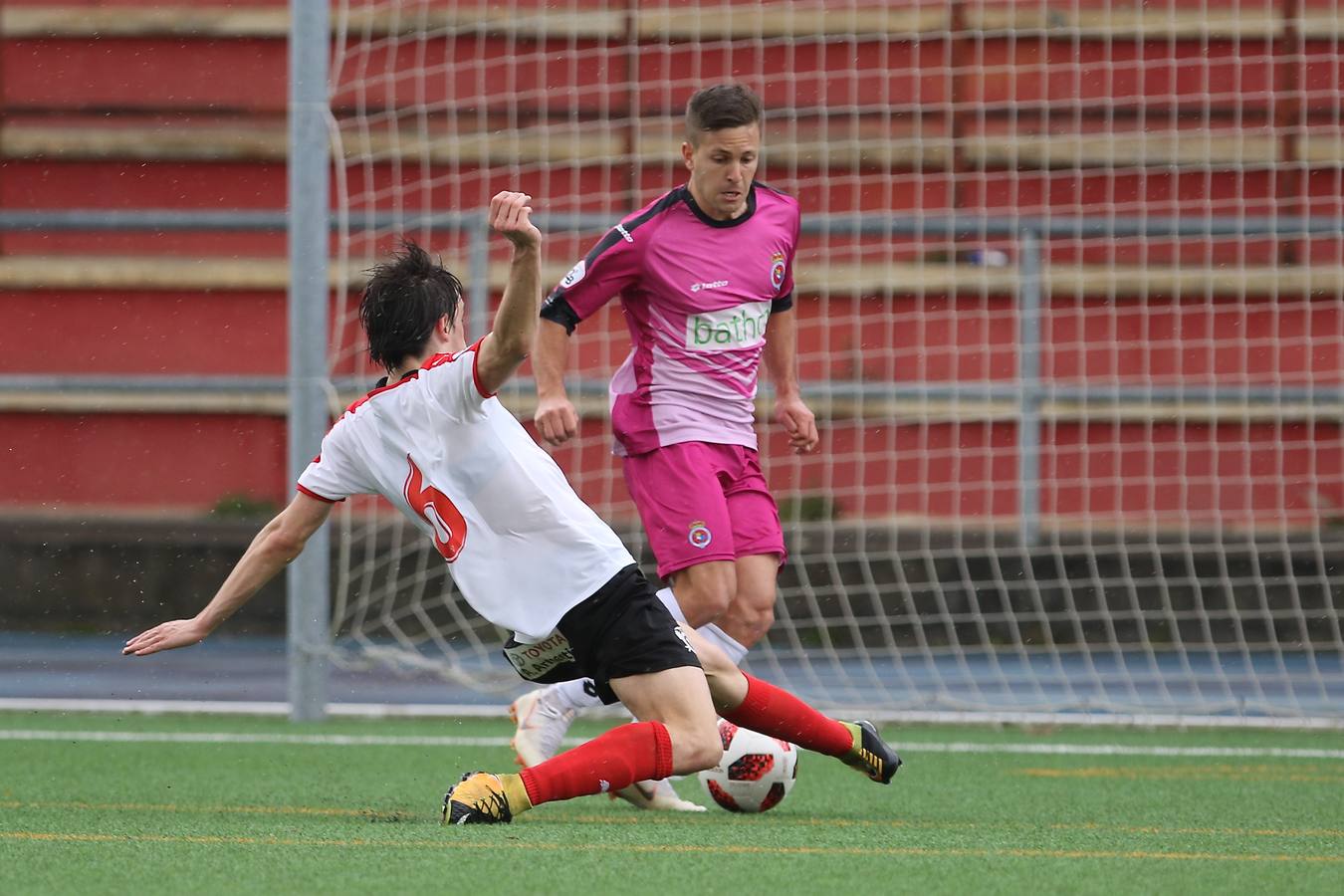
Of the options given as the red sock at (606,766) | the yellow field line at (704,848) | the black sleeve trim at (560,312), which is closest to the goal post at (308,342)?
the black sleeve trim at (560,312)

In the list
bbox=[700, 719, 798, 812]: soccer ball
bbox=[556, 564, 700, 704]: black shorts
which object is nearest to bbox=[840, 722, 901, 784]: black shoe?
bbox=[700, 719, 798, 812]: soccer ball

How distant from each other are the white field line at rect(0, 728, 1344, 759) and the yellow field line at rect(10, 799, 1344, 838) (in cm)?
151

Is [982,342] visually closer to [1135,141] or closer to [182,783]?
[1135,141]

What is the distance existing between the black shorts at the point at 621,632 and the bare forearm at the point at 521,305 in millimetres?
579

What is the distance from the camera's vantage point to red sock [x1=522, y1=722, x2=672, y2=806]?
3977 mm

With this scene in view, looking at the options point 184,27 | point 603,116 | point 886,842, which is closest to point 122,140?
point 184,27

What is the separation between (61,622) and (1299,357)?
568 centimetres

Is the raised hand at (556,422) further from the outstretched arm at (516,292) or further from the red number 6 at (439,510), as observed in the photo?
the outstretched arm at (516,292)

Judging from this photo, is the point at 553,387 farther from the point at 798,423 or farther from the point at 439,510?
the point at 439,510

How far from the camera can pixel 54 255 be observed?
33.4 ft

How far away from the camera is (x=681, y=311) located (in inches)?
203

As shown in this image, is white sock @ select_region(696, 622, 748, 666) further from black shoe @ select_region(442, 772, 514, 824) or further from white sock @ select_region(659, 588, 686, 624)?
black shoe @ select_region(442, 772, 514, 824)

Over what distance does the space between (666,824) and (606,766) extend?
26 centimetres

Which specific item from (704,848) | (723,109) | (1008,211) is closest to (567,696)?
(704,848)
